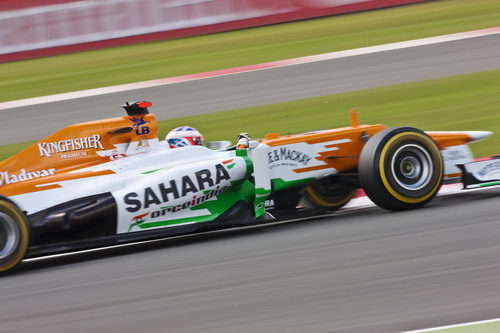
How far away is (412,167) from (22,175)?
338cm

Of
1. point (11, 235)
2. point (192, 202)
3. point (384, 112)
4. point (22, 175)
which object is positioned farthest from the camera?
point (384, 112)

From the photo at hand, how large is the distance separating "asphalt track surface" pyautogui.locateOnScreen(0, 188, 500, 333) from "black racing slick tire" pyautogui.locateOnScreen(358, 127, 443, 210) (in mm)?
166

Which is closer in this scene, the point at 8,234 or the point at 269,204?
the point at 8,234

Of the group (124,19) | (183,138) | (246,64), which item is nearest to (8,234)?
(183,138)

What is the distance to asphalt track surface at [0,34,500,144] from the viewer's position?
12.6m

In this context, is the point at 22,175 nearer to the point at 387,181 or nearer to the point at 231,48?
the point at 387,181

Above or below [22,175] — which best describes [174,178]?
below

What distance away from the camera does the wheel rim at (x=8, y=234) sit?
5656mm

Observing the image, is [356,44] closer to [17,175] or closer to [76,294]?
[17,175]

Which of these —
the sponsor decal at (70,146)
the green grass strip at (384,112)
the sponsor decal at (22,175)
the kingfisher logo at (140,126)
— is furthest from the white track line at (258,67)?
the sponsor decal at (22,175)

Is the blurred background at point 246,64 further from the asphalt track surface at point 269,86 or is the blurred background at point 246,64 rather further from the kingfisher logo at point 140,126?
the kingfisher logo at point 140,126

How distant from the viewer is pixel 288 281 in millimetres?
4852

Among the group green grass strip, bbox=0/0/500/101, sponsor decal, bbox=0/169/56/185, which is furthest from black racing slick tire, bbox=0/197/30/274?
green grass strip, bbox=0/0/500/101

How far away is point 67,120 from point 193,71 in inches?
130
